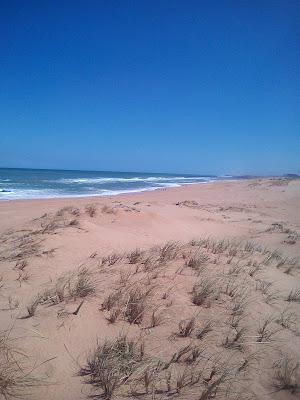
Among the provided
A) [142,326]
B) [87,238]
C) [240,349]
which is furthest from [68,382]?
[87,238]

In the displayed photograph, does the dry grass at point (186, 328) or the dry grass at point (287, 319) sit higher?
the dry grass at point (186, 328)

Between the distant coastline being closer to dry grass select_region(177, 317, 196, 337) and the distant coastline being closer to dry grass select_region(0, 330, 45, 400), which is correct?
dry grass select_region(0, 330, 45, 400)

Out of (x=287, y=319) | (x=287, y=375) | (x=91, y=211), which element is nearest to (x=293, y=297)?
(x=287, y=319)

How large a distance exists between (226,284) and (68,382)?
102 inches

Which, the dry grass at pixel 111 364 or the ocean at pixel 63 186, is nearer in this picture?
the dry grass at pixel 111 364

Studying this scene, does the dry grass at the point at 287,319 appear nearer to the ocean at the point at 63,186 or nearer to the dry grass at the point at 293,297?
the dry grass at the point at 293,297

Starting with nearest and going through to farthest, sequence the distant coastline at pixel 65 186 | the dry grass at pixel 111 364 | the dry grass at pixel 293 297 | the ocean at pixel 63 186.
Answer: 1. the dry grass at pixel 111 364
2. the dry grass at pixel 293 297
3. the distant coastline at pixel 65 186
4. the ocean at pixel 63 186

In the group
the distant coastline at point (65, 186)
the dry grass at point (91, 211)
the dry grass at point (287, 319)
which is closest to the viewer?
the dry grass at point (287, 319)

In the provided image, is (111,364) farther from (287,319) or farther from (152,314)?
(287,319)

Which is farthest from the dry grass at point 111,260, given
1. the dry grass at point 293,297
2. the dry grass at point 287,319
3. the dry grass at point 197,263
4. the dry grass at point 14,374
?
the dry grass at point 293,297

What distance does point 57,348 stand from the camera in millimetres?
2742

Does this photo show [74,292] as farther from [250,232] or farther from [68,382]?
[250,232]

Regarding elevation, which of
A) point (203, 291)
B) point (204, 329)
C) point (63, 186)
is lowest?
point (63, 186)

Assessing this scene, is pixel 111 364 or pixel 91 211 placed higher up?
pixel 91 211
